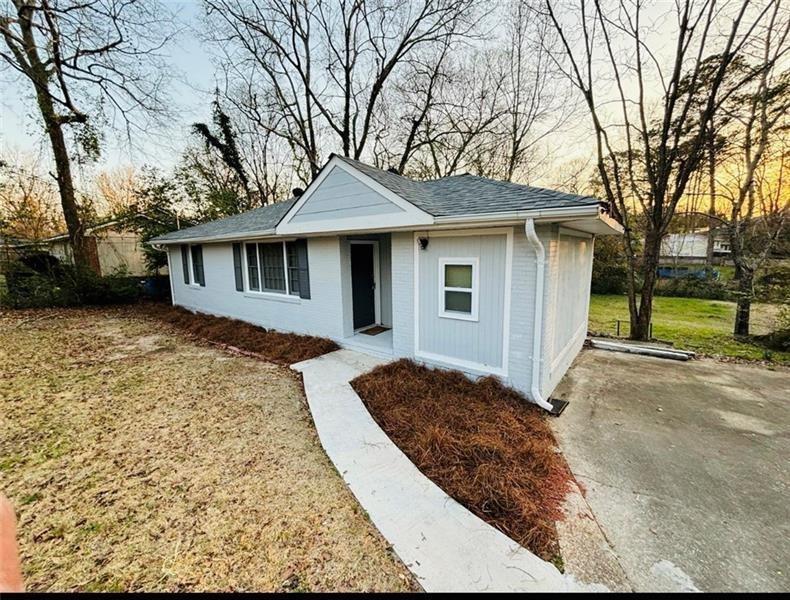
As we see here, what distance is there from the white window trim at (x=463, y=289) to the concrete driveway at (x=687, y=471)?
73.2 inches

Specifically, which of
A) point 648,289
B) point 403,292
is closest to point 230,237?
point 403,292

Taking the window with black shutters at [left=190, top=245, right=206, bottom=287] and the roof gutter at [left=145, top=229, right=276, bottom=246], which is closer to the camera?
the roof gutter at [left=145, top=229, right=276, bottom=246]

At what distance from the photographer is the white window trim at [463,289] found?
4785 mm

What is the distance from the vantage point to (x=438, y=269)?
16.9ft

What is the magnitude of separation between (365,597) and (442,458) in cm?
143

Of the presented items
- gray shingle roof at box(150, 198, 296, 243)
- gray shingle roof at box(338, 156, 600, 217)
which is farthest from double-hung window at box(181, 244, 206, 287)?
gray shingle roof at box(338, 156, 600, 217)

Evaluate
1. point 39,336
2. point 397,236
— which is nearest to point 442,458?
point 397,236

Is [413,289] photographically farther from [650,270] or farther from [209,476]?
[650,270]

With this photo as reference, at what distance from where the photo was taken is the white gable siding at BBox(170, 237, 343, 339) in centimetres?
691

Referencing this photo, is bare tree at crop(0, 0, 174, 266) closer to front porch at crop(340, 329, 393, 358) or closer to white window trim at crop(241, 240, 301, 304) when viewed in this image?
white window trim at crop(241, 240, 301, 304)

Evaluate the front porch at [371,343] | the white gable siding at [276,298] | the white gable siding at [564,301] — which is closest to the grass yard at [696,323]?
the white gable siding at [564,301]

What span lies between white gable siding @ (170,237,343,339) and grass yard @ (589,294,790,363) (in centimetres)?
802

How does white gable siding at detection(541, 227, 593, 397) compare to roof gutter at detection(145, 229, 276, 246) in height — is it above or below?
below

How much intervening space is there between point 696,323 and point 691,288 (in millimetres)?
7935
